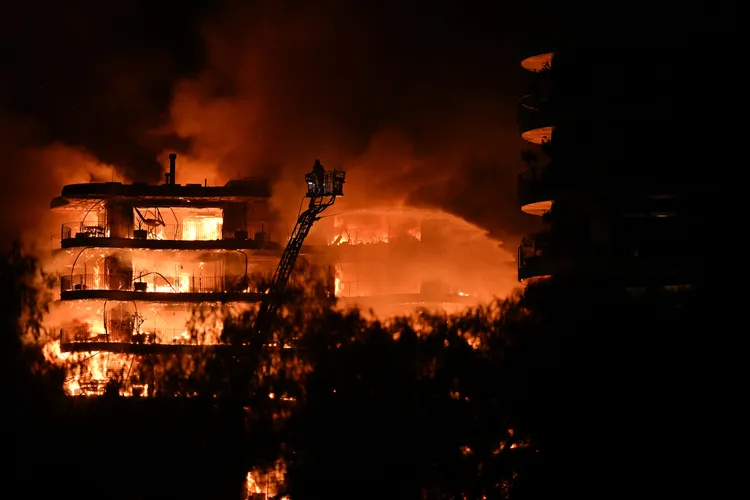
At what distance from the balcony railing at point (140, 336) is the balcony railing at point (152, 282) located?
2468 mm

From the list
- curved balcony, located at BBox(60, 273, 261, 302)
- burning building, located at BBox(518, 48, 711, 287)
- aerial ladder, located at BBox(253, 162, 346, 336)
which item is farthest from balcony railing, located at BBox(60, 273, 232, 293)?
burning building, located at BBox(518, 48, 711, 287)

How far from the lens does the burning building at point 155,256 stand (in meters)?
97.2

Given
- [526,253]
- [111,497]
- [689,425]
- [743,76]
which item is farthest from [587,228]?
[111,497]

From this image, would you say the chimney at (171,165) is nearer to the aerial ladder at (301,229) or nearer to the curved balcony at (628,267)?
the aerial ladder at (301,229)

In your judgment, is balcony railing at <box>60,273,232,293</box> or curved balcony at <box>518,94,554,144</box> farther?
balcony railing at <box>60,273,232,293</box>

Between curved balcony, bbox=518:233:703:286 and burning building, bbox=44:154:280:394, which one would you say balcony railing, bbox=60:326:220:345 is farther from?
curved balcony, bbox=518:233:703:286

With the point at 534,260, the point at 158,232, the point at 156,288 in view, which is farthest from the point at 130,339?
the point at 534,260

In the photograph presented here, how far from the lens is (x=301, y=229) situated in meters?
95.0

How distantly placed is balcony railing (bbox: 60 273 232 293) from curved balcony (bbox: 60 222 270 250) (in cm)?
204

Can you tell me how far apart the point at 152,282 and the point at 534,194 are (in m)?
30.1

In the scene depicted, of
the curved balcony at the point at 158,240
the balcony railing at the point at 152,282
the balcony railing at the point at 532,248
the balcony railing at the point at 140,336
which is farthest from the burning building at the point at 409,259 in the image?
the balcony railing at the point at 532,248

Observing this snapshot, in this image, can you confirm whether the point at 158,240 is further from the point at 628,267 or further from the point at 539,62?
the point at 628,267

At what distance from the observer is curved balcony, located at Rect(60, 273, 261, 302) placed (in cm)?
9656

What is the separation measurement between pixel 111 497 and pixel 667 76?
101 ft
